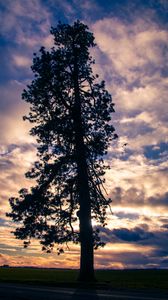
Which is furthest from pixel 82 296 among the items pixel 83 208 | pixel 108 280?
pixel 83 208

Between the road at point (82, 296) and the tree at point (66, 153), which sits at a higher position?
the tree at point (66, 153)

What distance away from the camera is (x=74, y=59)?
2777 cm

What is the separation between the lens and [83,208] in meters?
23.0

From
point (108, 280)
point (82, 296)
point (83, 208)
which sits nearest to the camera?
point (82, 296)

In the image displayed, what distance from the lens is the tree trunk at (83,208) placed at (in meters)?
21.9

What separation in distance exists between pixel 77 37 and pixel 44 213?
13.5m

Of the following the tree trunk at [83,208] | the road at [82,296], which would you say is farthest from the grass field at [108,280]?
the road at [82,296]

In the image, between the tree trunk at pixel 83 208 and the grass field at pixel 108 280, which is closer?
the grass field at pixel 108 280

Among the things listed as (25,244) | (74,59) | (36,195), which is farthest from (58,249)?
(74,59)

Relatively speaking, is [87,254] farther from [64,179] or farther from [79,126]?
[79,126]

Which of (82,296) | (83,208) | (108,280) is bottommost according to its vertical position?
(82,296)

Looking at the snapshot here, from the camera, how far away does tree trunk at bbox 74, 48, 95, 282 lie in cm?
2186

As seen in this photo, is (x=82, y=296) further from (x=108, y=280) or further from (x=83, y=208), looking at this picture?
(x=83, y=208)

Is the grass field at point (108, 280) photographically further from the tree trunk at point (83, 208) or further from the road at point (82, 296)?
the road at point (82, 296)
